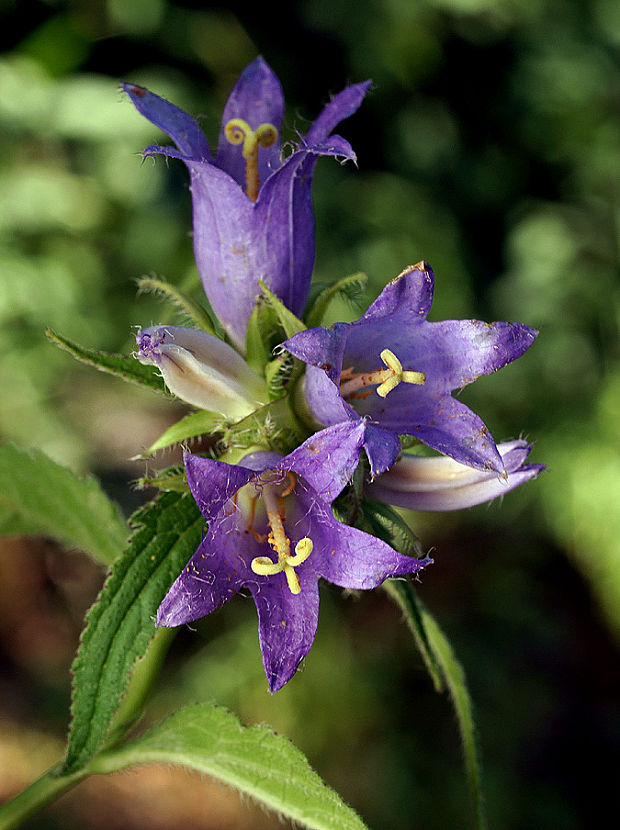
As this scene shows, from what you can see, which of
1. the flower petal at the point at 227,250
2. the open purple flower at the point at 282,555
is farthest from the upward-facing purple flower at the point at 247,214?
the open purple flower at the point at 282,555

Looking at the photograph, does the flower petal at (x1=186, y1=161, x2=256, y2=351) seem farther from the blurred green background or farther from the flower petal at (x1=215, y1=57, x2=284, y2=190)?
the blurred green background

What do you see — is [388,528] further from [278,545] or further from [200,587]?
[200,587]

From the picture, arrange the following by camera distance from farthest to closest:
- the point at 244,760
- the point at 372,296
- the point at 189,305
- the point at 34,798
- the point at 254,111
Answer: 1. the point at 372,296
2. the point at 254,111
3. the point at 189,305
4. the point at 34,798
5. the point at 244,760

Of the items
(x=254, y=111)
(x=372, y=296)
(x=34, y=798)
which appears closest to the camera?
(x=34, y=798)

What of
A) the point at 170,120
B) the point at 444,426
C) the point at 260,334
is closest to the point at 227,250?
the point at 260,334

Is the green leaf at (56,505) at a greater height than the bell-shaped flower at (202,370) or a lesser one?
lesser

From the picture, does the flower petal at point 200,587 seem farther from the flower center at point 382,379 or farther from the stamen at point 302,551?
the flower center at point 382,379

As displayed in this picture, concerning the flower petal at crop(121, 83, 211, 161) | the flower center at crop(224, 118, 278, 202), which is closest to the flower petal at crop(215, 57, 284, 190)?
the flower center at crop(224, 118, 278, 202)
